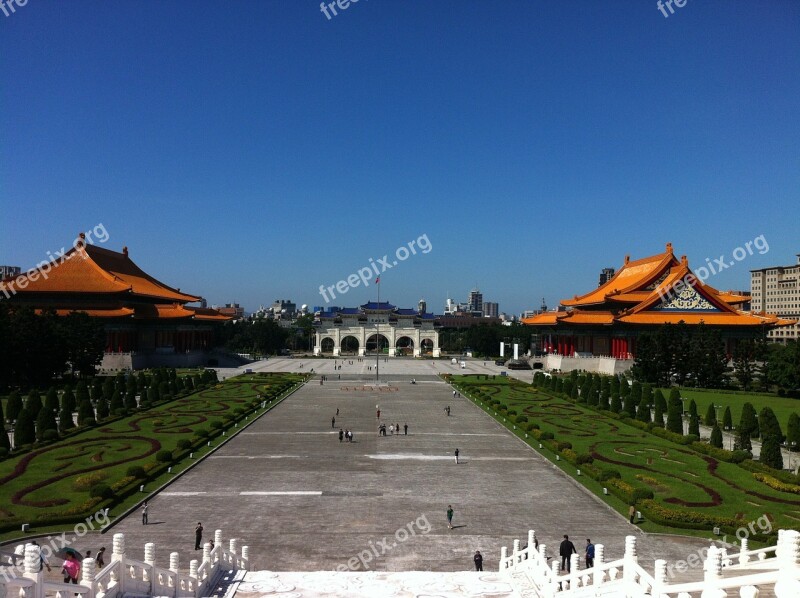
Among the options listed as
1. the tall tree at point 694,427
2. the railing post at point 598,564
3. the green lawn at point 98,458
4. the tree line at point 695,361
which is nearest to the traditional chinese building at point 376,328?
the tree line at point 695,361

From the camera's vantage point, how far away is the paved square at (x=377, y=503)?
1875cm

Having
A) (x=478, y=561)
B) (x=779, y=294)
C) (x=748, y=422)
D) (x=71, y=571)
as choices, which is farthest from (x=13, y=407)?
(x=779, y=294)

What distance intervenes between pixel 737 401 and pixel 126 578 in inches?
1819

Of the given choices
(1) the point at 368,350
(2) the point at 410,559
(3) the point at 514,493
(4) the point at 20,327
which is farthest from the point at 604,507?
(1) the point at 368,350

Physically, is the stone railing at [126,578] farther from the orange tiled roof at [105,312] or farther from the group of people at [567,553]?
the orange tiled roof at [105,312]

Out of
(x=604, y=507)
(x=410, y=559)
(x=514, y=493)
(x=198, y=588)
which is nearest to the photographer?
(x=198, y=588)

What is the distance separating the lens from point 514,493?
24703 mm

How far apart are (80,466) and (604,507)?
67.9 feet

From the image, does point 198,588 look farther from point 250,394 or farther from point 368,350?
point 368,350

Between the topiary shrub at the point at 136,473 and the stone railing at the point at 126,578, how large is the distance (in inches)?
366

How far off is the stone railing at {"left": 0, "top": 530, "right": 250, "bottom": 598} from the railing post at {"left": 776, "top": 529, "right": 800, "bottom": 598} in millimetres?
9302

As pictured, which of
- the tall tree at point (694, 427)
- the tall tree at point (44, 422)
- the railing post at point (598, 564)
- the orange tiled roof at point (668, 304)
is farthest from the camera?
the orange tiled roof at point (668, 304)

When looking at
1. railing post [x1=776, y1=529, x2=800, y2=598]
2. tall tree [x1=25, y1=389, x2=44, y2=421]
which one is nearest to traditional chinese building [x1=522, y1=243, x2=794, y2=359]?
tall tree [x1=25, y1=389, x2=44, y2=421]

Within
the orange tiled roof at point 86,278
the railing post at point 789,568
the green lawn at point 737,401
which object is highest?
the orange tiled roof at point 86,278
